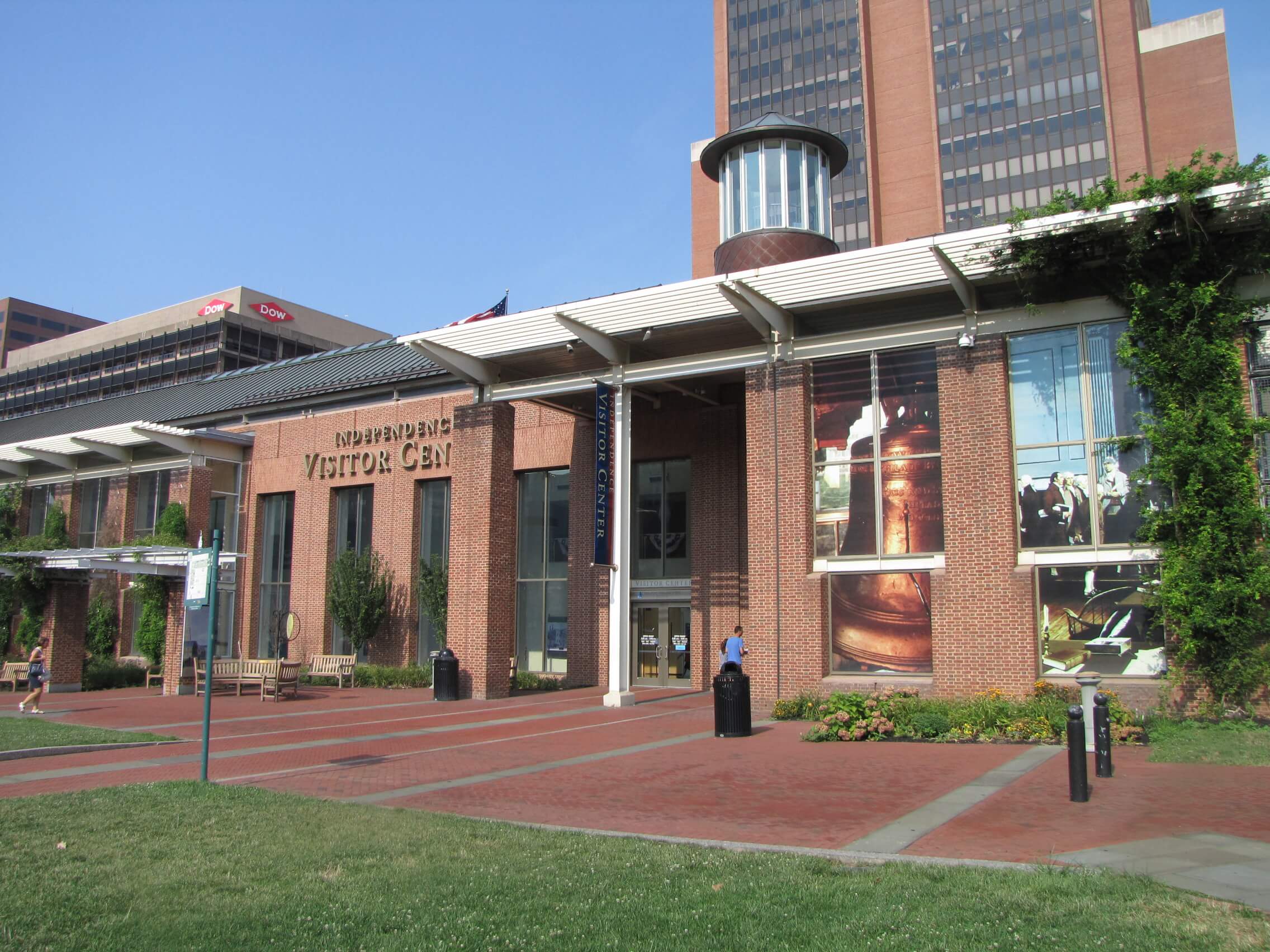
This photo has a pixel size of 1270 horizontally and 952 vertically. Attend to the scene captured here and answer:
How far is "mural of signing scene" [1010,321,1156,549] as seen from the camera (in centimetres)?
1752

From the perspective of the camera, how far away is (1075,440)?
18094mm

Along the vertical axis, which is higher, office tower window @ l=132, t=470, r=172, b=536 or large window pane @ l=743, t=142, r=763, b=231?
large window pane @ l=743, t=142, r=763, b=231

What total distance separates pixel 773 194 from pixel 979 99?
6758 cm

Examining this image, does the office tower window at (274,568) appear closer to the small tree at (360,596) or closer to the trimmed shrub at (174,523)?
the trimmed shrub at (174,523)

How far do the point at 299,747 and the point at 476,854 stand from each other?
888 cm

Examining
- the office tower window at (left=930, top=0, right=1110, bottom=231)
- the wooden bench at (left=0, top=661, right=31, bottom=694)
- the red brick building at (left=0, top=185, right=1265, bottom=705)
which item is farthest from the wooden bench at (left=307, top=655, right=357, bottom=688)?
the office tower window at (left=930, top=0, right=1110, bottom=231)

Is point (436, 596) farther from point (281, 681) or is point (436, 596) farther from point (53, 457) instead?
point (53, 457)

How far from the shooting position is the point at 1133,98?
7556 centimetres

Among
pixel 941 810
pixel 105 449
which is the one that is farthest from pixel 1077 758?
pixel 105 449

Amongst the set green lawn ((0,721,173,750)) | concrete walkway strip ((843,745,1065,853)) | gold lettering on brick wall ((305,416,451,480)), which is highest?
gold lettering on brick wall ((305,416,451,480))

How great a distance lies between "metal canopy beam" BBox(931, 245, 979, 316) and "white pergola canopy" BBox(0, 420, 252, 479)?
2562cm

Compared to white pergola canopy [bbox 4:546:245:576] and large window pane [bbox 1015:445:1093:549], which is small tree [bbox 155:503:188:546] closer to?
white pergola canopy [bbox 4:546:245:576]

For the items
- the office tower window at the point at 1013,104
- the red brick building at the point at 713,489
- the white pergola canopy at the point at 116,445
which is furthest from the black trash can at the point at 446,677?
the office tower window at the point at 1013,104

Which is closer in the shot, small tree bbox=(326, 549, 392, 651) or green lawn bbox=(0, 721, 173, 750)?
green lawn bbox=(0, 721, 173, 750)
